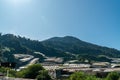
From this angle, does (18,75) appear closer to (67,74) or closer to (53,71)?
(53,71)

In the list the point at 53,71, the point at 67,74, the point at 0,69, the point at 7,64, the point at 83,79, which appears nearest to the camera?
the point at 7,64

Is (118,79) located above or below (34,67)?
below

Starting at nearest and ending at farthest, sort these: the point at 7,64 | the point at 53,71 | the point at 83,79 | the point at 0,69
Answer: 1. the point at 7,64
2. the point at 83,79
3. the point at 0,69
4. the point at 53,71

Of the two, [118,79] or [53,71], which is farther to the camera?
[53,71]

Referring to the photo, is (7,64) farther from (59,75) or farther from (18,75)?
(59,75)

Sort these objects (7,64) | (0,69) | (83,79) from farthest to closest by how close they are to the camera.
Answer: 1. (0,69)
2. (83,79)
3. (7,64)

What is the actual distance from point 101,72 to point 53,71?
3843 centimetres

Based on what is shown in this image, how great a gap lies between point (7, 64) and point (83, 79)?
321ft

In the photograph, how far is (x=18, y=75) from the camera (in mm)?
154000

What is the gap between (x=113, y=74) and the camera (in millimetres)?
152750

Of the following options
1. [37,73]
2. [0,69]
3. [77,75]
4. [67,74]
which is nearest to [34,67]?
[37,73]

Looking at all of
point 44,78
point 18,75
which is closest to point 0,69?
point 18,75

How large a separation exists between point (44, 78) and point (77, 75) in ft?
52.4

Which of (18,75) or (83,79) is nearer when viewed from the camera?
(83,79)
